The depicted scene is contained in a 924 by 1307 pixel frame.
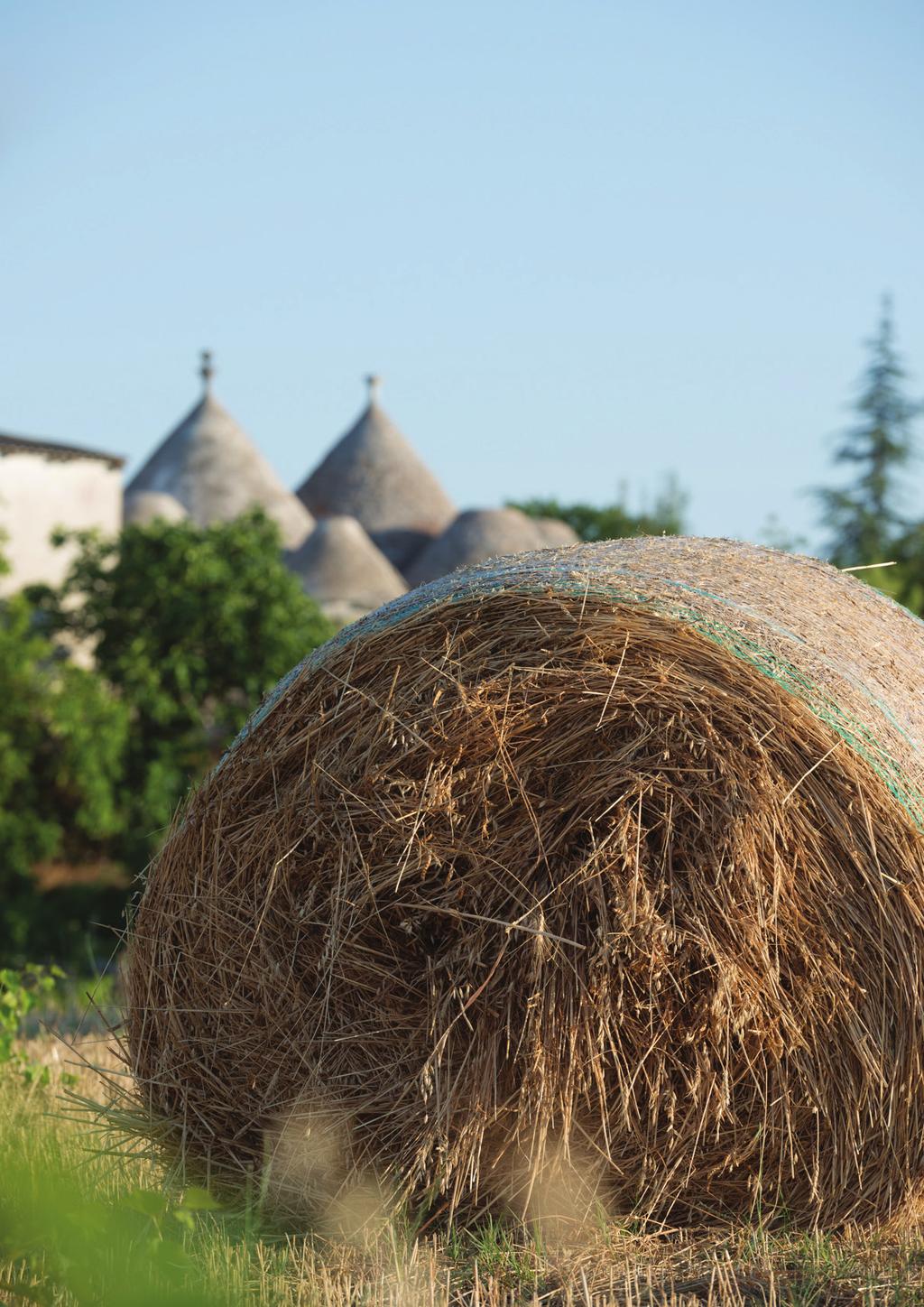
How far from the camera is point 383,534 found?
101 feet

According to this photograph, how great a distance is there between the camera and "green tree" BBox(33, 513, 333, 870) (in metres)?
17.7

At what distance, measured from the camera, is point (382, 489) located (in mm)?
31500

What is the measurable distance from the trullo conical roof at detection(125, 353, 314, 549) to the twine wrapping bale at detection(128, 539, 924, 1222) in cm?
2371

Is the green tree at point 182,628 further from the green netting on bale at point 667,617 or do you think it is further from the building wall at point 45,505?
the green netting on bale at point 667,617

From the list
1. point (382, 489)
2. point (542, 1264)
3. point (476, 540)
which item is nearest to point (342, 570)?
point (476, 540)

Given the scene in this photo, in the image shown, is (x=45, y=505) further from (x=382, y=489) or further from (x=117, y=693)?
(x=382, y=489)

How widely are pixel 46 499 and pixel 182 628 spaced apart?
13.8ft

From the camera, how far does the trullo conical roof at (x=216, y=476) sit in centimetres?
2864

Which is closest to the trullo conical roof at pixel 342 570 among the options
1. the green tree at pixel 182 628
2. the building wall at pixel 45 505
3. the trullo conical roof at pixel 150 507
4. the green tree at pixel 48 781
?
the trullo conical roof at pixel 150 507

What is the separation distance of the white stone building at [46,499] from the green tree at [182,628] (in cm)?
164

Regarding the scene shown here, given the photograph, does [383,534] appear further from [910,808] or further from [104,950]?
[910,808]

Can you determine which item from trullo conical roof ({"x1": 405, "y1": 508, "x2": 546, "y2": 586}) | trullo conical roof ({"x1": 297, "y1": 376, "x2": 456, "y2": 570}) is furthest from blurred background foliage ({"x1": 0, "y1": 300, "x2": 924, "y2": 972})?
trullo conical roof ({"x1": 297, "y1": 376, "x2": 456, "y2": 570})

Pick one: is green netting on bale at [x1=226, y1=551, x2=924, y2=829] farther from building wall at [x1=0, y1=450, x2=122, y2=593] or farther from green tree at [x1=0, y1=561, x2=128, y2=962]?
building wall at [x1=0, y1=450, x2=122, y2=593]

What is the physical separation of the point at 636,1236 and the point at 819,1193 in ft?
1.74
